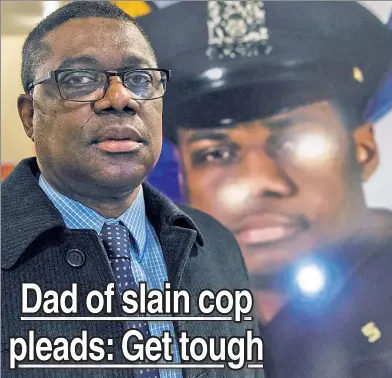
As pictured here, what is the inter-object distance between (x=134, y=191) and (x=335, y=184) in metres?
0.57

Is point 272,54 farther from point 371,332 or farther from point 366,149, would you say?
point 371,332

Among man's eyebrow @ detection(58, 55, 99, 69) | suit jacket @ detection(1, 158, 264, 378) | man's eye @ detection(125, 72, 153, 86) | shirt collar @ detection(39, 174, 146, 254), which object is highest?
man's eyebrow @ detection(58, 55, 99, 69)

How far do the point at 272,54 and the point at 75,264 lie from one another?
2.61 ft

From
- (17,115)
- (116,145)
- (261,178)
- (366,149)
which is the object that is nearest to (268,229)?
(261,178)

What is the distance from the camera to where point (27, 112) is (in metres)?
1.42

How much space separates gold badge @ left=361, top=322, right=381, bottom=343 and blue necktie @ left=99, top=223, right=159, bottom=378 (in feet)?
1.93

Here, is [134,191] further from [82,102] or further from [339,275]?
[339,275]

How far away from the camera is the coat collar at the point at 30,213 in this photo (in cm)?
131

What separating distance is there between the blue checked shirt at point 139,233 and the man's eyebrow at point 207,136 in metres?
0.22

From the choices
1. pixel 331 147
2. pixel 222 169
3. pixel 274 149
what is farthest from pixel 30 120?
pixel 331 147

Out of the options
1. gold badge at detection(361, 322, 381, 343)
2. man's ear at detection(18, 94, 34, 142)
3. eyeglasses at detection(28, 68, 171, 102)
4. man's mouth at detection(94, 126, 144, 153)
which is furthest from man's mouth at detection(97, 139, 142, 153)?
gold badge at detection(361, 322, 381, 343)

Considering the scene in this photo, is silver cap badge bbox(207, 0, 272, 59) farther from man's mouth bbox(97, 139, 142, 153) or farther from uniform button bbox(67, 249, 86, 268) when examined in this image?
uniform button bbox(67, 249, 86, 268)

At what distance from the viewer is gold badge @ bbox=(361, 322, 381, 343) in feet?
4.97

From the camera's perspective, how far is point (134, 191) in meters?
1.42
